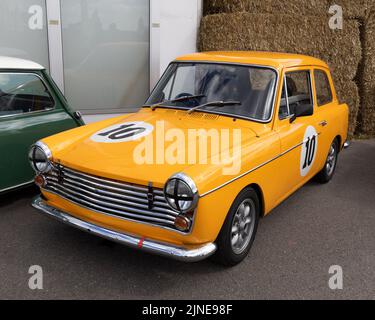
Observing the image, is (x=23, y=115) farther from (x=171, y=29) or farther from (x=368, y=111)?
(x=368, y=111)

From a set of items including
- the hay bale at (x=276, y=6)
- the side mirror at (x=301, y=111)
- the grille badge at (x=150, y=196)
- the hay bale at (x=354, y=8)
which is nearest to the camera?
the grille badge at (x=150, y=196)

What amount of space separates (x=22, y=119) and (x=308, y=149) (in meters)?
3.08

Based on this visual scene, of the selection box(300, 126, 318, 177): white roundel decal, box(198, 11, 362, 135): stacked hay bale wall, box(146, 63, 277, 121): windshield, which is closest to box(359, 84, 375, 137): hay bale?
box(198, 11, 362, 135): stacked hay bale wall

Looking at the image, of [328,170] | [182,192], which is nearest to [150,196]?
[182,192]

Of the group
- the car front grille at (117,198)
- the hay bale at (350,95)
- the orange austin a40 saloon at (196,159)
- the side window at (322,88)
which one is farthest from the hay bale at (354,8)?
the car front grille at (117,198)

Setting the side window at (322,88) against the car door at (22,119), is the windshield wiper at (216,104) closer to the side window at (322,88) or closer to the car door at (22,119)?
the side window at (322,88)

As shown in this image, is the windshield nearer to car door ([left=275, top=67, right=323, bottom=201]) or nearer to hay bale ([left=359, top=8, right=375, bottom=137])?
car door ([left=275, top=67, right=323, bottom=201])

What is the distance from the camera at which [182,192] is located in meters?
2.67

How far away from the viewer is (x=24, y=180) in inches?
169

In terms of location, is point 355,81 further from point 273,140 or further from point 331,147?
point 273,140

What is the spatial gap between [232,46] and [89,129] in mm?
4138

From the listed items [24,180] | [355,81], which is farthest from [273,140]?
[355,81]

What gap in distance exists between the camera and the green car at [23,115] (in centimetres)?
413

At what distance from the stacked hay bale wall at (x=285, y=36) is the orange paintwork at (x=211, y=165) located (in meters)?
2.62
